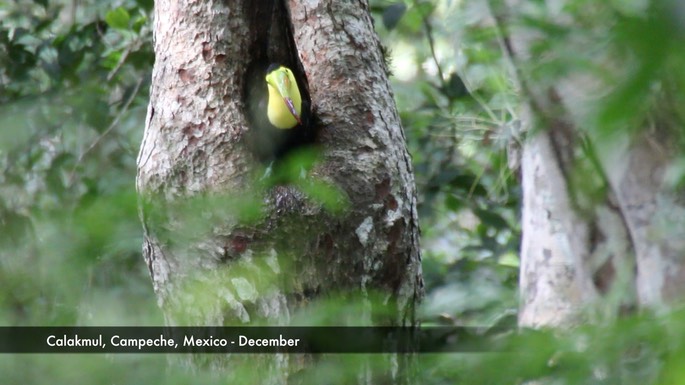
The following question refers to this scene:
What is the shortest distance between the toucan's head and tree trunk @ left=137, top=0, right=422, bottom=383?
0.06m

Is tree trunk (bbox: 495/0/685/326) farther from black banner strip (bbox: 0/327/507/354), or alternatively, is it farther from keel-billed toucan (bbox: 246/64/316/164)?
keel-billed toucan (bbox: 246/64/316/164)

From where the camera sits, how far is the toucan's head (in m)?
1.98

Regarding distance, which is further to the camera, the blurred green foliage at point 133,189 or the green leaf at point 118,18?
the green leaf at point 118,18

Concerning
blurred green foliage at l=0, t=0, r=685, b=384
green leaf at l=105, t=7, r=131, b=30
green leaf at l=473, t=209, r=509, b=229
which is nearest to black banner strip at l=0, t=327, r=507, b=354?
blurred green foliage at l=0, t=0, r=685, b=384

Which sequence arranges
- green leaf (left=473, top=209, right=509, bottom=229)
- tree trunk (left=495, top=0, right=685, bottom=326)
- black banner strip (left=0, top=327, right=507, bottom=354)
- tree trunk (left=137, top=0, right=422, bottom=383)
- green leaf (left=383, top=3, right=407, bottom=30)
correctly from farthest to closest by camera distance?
green leaf (left=473, top=209, right=509, bottom=229), green leaf (left=383, top=3, right=407, bottom=30), tree trunk (left=137, top=0, right=422, bottom=383), tree trunk (left=495, top=0, right=685, bottom=326), black banner strip (left=0, top=327, right=507, bottom=354)

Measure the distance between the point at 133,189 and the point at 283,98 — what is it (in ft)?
2.46

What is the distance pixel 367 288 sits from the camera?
1838mm

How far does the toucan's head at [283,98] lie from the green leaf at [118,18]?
1263 mm

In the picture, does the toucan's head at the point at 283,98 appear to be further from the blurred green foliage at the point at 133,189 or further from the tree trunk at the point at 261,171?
the blurred green foliage at the point at 133,189

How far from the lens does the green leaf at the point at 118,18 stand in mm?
3074

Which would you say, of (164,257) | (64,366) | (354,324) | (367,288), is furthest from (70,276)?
(367,288)

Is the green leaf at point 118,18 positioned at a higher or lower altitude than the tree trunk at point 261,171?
higher

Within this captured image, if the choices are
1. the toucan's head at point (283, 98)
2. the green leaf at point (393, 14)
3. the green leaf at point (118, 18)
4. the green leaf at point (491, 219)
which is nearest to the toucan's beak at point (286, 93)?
the toucan's head at point (283, 98)

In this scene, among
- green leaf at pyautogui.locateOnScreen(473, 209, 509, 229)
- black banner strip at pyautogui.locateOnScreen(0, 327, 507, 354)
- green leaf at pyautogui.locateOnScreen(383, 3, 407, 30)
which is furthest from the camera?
green leaf at pyautogui.locateOnScreen(473, 209, 509, 229)
